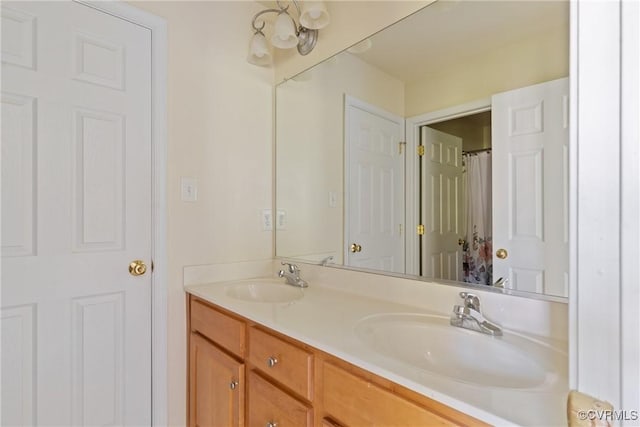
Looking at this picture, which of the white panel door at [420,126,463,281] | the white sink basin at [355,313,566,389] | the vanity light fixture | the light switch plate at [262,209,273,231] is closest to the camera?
the white sink basin at [355,313,566,389]

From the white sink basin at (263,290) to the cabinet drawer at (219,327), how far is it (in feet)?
0.57

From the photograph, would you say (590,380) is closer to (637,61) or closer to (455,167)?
(637,61)

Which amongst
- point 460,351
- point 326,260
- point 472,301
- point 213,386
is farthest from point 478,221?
point 213,386

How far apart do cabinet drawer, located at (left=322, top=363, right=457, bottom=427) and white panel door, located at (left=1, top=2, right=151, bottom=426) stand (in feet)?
3.24

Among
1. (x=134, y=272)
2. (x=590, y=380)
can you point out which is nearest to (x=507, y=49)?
(x=590, y=380)

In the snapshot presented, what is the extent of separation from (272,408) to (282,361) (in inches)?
6.7

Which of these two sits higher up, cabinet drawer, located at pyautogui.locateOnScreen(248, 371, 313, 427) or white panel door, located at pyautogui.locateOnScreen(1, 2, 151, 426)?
white panel door, located at pyautogui.locateOnScreen(1, 2, 151, 426)

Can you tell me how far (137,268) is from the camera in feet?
4.59

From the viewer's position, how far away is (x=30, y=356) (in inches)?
46.4

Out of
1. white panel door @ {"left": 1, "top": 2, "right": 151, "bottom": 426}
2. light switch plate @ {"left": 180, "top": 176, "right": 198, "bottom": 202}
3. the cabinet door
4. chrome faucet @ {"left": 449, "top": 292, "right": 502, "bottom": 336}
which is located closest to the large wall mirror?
chrome faucet @ {"left": 449, "top": 292, "right": 502, "bottom": 336}

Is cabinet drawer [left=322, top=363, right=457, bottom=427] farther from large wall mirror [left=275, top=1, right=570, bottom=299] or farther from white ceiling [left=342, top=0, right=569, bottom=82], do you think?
white ceiling [left=342, top=0, right=569, bottom=82]

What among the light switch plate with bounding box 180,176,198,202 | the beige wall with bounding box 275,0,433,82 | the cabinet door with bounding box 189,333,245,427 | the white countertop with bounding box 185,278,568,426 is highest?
the beige wall with bounding box 275,0,433,82

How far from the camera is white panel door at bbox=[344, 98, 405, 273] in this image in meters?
1.35

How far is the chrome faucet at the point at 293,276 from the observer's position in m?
1.57
